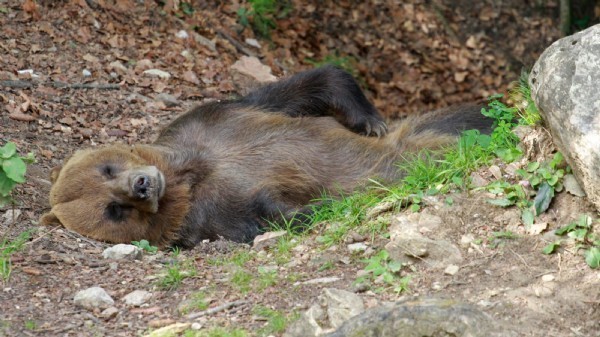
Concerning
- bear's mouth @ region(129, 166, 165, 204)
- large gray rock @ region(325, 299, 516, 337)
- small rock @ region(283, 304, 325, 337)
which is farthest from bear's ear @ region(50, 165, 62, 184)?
large gray rock @ region(325, 299, 516, 337)

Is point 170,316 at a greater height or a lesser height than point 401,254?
lesser

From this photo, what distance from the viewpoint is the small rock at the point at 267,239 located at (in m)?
6.74

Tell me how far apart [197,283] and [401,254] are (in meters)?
1.44

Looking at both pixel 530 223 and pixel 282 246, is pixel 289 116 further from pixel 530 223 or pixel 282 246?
pixel 530 223

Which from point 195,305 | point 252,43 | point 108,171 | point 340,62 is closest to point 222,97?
point 252,43

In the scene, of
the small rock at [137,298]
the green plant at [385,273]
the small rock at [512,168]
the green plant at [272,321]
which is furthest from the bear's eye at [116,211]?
the small rock at [512,168]

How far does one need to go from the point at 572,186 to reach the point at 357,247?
1.51 meters

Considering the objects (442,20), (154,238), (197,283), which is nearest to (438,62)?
(442,20)

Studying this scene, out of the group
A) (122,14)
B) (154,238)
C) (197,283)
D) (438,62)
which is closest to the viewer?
(197,283)

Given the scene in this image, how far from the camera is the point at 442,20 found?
12.7 meters

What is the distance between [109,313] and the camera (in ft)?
18.4

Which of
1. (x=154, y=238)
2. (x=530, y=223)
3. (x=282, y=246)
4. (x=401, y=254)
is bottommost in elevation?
(x=154, y=238)

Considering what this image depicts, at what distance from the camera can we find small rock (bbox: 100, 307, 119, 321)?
5602mm

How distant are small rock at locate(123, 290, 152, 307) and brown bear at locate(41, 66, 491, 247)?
50.3 inches
